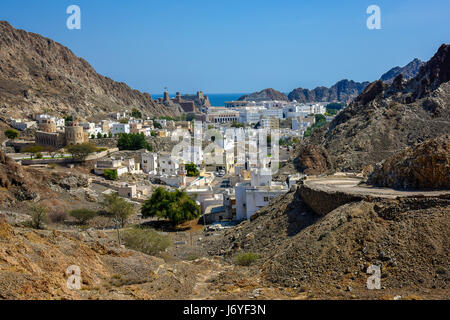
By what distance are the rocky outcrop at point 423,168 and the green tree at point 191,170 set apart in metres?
25.2

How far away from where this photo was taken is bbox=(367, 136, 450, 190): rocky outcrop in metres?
15.4

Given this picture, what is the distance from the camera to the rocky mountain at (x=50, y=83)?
223 ft

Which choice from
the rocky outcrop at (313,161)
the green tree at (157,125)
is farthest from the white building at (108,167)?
the green tree at (157,125)

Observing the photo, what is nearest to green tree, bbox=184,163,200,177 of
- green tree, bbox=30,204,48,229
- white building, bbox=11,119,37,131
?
green tree, bbox=30,204,48,229

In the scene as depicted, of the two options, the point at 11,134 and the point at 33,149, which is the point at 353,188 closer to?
the point at 33,149

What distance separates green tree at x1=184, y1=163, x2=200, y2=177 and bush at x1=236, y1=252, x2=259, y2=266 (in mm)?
24996

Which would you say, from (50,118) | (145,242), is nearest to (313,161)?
(145,242)

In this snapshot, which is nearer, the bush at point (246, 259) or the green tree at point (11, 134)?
the bush at point (246, 259)

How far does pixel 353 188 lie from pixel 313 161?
20.4 m

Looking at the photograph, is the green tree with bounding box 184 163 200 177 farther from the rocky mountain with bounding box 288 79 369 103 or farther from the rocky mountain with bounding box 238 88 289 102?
the rocky mountain with bounding box 288 79 369 103

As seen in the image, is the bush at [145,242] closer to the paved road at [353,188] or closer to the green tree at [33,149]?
the paved road at [353,188]

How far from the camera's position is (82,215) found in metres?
25.3

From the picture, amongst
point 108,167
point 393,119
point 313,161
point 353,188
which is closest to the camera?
point 353,188
